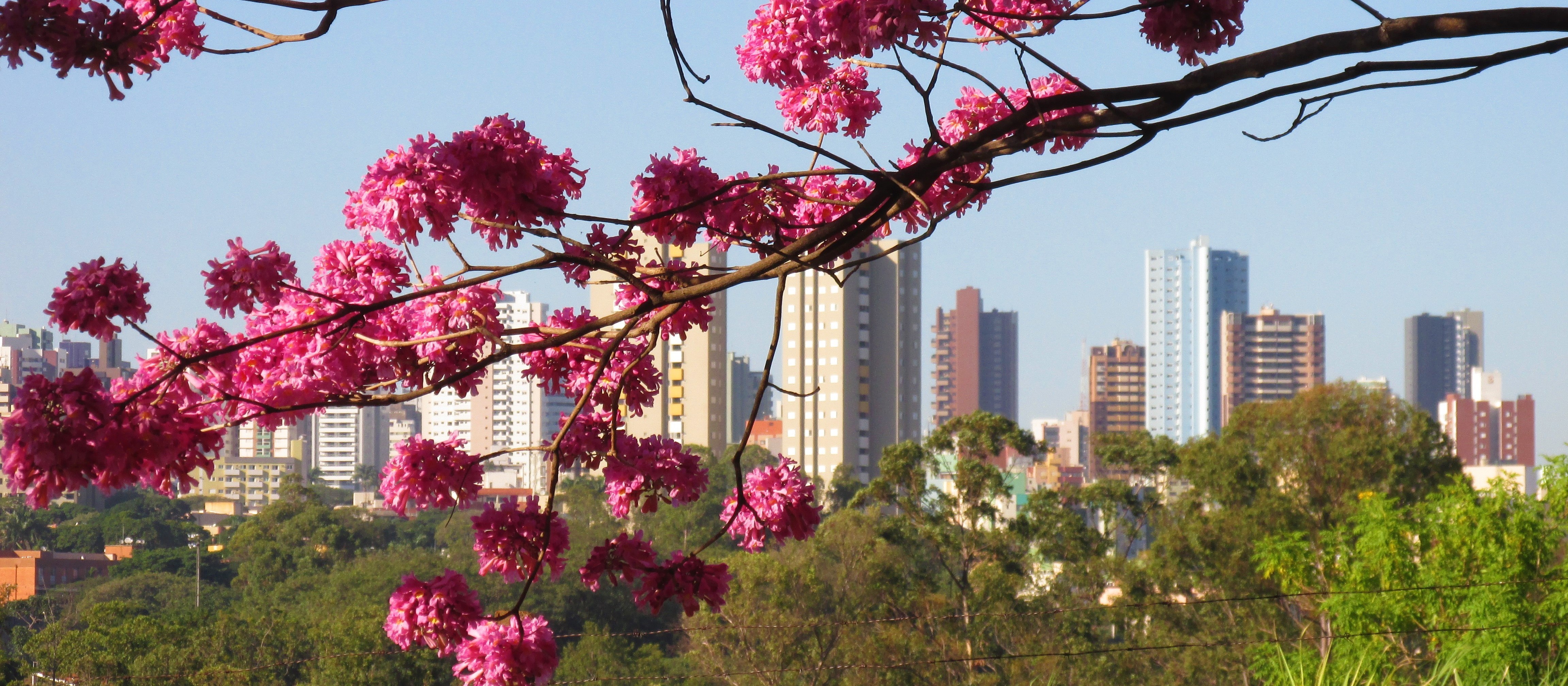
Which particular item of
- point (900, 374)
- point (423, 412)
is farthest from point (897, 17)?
point (423, 412)

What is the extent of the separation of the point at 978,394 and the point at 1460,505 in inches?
4808

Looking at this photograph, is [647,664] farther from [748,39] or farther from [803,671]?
[748,39]

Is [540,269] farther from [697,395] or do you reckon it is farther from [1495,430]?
[1495,430]

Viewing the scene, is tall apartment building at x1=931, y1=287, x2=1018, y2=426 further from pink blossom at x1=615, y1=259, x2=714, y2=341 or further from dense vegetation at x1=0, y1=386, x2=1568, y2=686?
pink blossom at x1=615, y1=259, x2=714, y2=341

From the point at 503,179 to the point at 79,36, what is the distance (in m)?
0.53

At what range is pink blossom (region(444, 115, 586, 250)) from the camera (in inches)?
70.1

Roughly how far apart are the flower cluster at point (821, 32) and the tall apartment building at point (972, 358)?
12710 cm

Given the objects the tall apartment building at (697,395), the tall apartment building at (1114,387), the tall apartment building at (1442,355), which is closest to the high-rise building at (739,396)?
the tall apartment building at (697,395)

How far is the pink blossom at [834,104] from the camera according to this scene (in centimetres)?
256

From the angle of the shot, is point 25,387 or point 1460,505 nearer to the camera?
point 25,387

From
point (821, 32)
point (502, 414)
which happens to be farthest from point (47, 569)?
point (502, 414)

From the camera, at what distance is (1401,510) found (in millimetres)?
12156

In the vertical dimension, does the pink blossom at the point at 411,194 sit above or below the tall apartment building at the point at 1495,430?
above

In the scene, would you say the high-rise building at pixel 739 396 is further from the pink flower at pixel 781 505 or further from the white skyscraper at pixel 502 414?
the pink flower at pixel 781 505
